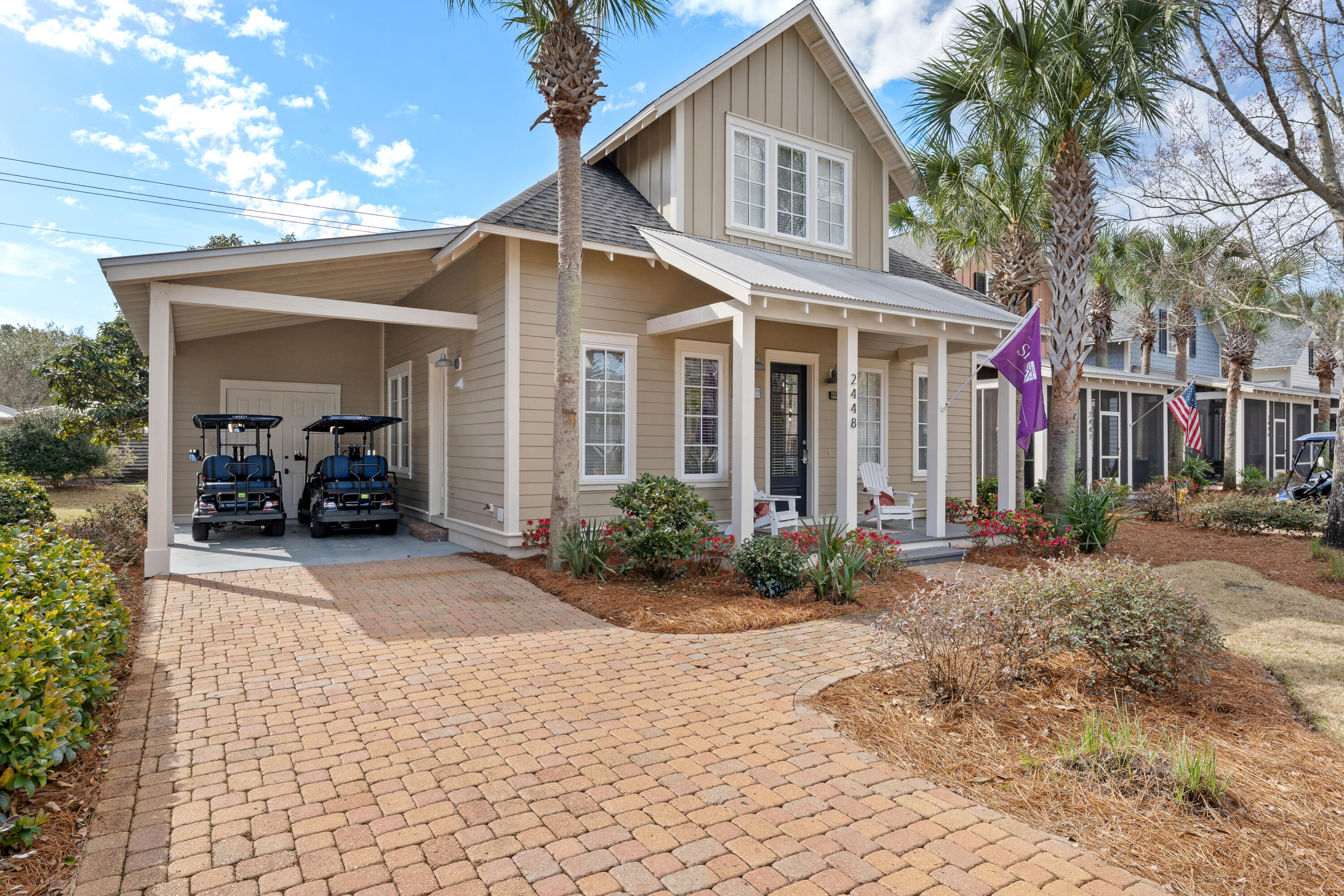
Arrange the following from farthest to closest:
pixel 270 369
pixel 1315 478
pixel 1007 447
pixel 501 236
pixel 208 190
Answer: pixel 208 190, pixel 1315 478, pixel 270 369, pixel 1007 447, pixel 501 236

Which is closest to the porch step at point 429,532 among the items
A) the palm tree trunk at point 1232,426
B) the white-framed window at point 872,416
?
the white-framed window at point 872,416

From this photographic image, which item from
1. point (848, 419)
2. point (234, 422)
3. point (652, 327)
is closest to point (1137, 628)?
point (848, 419)

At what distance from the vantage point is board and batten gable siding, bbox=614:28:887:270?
1077cm

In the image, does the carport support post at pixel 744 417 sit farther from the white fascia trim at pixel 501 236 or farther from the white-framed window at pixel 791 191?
the white-framed window at pixel 791 191

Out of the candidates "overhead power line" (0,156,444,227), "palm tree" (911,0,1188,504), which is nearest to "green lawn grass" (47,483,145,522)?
"overhead power line" (0,156,444,227)

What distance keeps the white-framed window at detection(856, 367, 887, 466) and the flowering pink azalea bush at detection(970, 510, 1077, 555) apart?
2.50 m

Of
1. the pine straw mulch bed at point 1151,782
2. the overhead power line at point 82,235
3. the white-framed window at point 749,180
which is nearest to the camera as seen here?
the pine straw mulch bed at point 1151,782

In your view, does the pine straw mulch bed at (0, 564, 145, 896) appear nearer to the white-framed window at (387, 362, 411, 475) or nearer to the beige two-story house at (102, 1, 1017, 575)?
the beige two-story house at (102, 1, 1017, 575)

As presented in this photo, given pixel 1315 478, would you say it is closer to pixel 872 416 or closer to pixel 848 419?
pixel 872 416

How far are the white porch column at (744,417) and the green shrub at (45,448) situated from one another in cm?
1727

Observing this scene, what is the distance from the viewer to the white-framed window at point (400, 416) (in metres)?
12.9

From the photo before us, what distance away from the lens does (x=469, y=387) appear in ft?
33.9

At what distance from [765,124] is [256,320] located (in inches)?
337

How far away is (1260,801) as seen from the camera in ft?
10.8
